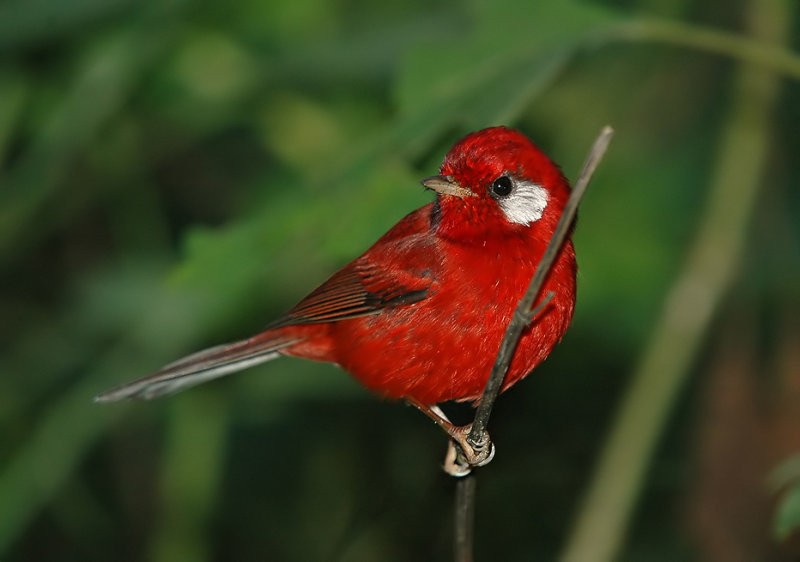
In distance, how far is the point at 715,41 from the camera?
4.23 metres

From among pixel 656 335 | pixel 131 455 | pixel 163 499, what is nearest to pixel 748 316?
pixel 656 335

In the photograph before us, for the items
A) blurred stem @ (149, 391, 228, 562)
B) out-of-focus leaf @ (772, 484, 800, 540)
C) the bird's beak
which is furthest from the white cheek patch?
blurred stem @ (149, 391, 228, 562)

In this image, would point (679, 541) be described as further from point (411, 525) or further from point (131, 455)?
point (131, 455)

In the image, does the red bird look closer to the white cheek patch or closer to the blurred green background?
the white cheek patch

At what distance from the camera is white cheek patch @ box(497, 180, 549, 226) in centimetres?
373

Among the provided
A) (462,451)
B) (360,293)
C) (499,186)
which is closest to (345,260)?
(360,293)

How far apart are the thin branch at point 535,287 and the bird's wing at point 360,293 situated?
995 millimetres

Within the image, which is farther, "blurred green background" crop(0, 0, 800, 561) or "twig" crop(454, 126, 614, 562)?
"blurred green background" crop(0, 0, 800, 561)

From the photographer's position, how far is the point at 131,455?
284 inches

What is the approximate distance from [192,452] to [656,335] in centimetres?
242

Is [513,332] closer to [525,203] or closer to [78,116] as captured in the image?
[525,203]

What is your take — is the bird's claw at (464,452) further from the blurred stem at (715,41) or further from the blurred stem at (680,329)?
the blurred stem at (715,41)

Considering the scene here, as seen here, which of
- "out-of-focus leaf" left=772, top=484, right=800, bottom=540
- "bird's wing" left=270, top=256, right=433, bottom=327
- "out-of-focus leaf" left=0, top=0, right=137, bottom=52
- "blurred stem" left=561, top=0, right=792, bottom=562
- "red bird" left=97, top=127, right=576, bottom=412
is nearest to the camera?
"out-of-focus leaf" left=772, top=484, right=800, bottom=540

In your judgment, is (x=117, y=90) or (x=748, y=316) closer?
(x=117, y=90)
